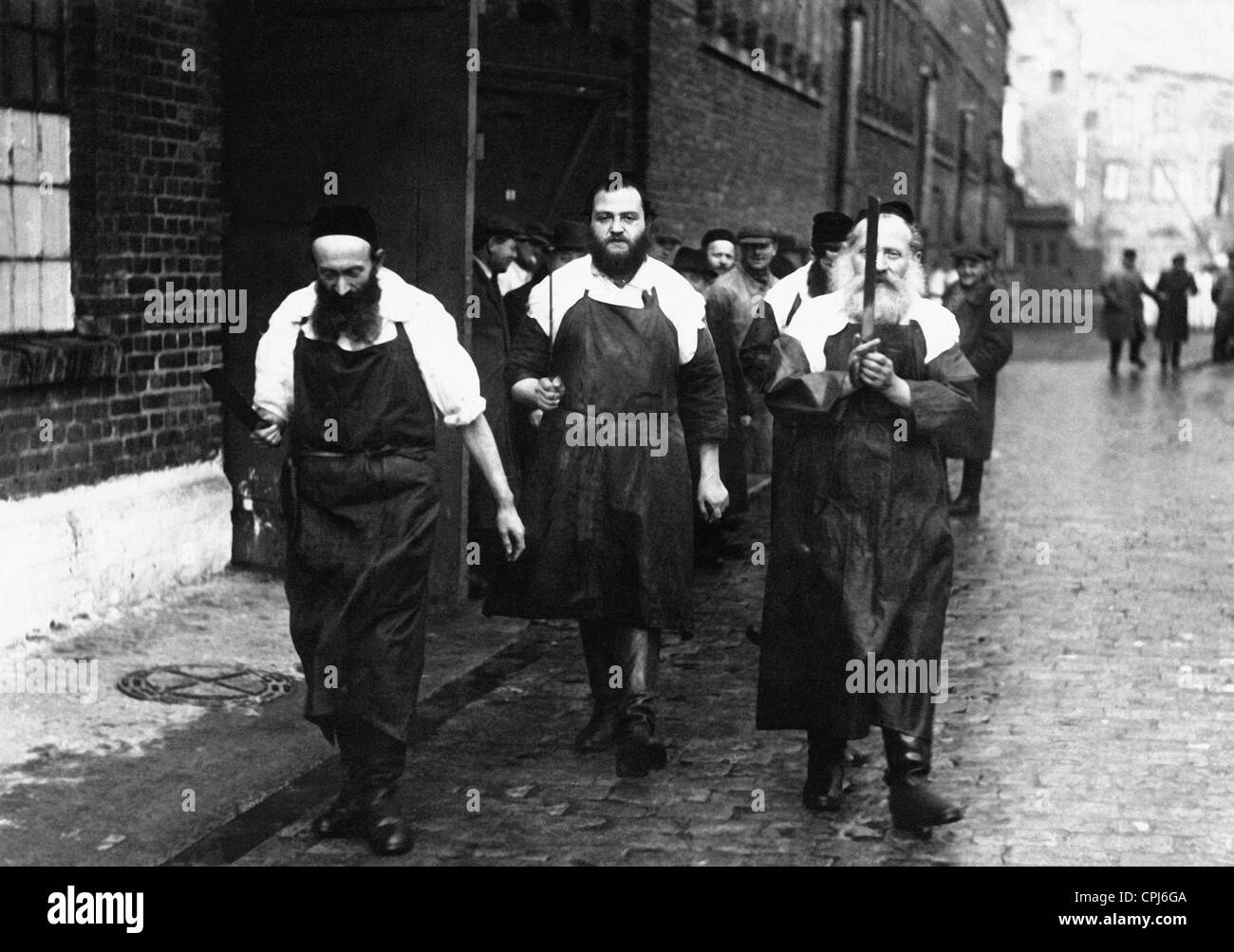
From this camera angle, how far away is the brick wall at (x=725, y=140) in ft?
54.9

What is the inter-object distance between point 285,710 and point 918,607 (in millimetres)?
2603

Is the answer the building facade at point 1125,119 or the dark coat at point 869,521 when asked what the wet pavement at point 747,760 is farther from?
the building facade at point 1125,119

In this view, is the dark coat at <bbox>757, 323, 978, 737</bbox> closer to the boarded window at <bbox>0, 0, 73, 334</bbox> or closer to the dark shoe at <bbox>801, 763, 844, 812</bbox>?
the dark shoe at <bbox>801, 763, 844, 812</bbox>

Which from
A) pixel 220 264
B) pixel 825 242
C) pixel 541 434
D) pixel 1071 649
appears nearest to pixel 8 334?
pixel 220 264

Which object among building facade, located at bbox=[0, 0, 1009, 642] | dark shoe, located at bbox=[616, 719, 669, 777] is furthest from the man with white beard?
building facade, located at bbox=[0, 0, 1009, 642]

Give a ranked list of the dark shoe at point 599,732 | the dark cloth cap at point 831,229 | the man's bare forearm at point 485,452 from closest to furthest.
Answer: the man's bare forearm at point 485,452 < the dark shoe at point 599,732 < the dark cloth cap at point 831,229

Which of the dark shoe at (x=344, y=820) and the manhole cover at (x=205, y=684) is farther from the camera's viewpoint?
the manhole cover at (x=205, y=684)

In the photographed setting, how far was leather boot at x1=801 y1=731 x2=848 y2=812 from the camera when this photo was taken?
611cm

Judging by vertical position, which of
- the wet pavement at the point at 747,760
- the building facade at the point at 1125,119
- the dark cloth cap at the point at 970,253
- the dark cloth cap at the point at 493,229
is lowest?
the wet pavement at the point at 747,760

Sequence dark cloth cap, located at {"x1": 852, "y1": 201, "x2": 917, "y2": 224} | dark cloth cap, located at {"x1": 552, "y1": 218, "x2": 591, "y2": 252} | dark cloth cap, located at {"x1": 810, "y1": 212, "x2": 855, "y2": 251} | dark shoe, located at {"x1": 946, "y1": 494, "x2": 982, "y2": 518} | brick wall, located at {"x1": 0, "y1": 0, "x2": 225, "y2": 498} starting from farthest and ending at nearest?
dark shoe, located at {"x1": 946, "y1": 494, "x2": 982, "y2": 518}, dark cloth cap, located at {"x1": 552, "y1": 218, "x2": 591, "y2": 252}, dark cloth cap, located at {"x1": 810, "y1": 212, "x2": 855, "y2": 251}, brick wall, located at {"x1": 0, "y1": 0, "x2": 225, "y2": 498}, dark cloth cap, located at {"x1": 852, "y1": 201, "x2": 917, "y2": 224}

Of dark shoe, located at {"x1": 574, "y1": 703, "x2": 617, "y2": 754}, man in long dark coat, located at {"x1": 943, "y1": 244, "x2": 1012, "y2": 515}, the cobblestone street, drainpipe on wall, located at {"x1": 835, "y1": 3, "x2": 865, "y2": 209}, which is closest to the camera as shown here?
the cobblestone street

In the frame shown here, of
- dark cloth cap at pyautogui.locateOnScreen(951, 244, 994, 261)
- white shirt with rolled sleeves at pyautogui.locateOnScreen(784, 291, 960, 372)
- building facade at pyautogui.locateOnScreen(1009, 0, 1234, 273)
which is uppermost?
building facade at pyautogui.locateOnScreen(1009, 0, 1234, 273)

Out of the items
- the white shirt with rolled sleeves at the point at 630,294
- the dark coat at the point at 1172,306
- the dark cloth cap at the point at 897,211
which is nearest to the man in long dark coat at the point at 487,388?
the white shirt with rolled sleeves at the point at 630,294

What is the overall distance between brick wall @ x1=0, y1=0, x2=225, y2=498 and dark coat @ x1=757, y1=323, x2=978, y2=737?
3.65m
